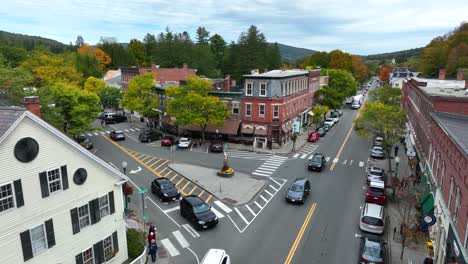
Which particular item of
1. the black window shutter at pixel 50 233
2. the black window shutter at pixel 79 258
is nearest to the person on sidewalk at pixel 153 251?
the black window shutter at pixel 79 258

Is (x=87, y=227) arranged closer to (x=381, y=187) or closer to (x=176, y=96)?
(x=381, y=187)

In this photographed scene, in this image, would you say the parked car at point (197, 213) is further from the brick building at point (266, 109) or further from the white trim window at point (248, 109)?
the white trim window at point (248, 109)

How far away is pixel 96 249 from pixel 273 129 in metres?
32.8

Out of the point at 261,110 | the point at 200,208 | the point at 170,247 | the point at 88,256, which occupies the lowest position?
the point at 170,247

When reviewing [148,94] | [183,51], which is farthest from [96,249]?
[183,51]

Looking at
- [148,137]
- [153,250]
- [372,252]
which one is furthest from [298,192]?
[148,137]

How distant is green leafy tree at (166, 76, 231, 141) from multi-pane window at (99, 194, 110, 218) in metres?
27.4

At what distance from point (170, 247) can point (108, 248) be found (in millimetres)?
4083

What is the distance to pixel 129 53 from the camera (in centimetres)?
12388

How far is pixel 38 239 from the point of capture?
15.4 meters

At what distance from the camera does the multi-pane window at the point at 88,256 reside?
17472 mm

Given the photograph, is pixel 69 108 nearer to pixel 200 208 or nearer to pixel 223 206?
pixel 223 206

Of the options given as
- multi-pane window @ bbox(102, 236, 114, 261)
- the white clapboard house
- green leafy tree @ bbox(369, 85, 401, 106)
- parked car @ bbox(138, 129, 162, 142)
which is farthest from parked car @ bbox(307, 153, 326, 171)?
green leafy tree @ bbox(369, 85, 401, 106)

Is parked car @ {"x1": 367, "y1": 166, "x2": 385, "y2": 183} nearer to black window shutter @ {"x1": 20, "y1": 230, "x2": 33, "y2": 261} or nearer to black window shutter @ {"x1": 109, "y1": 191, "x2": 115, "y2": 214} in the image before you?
black window shutter @ {"x1": 109, "y1": 191, "x2": 115, "y2": 214}
